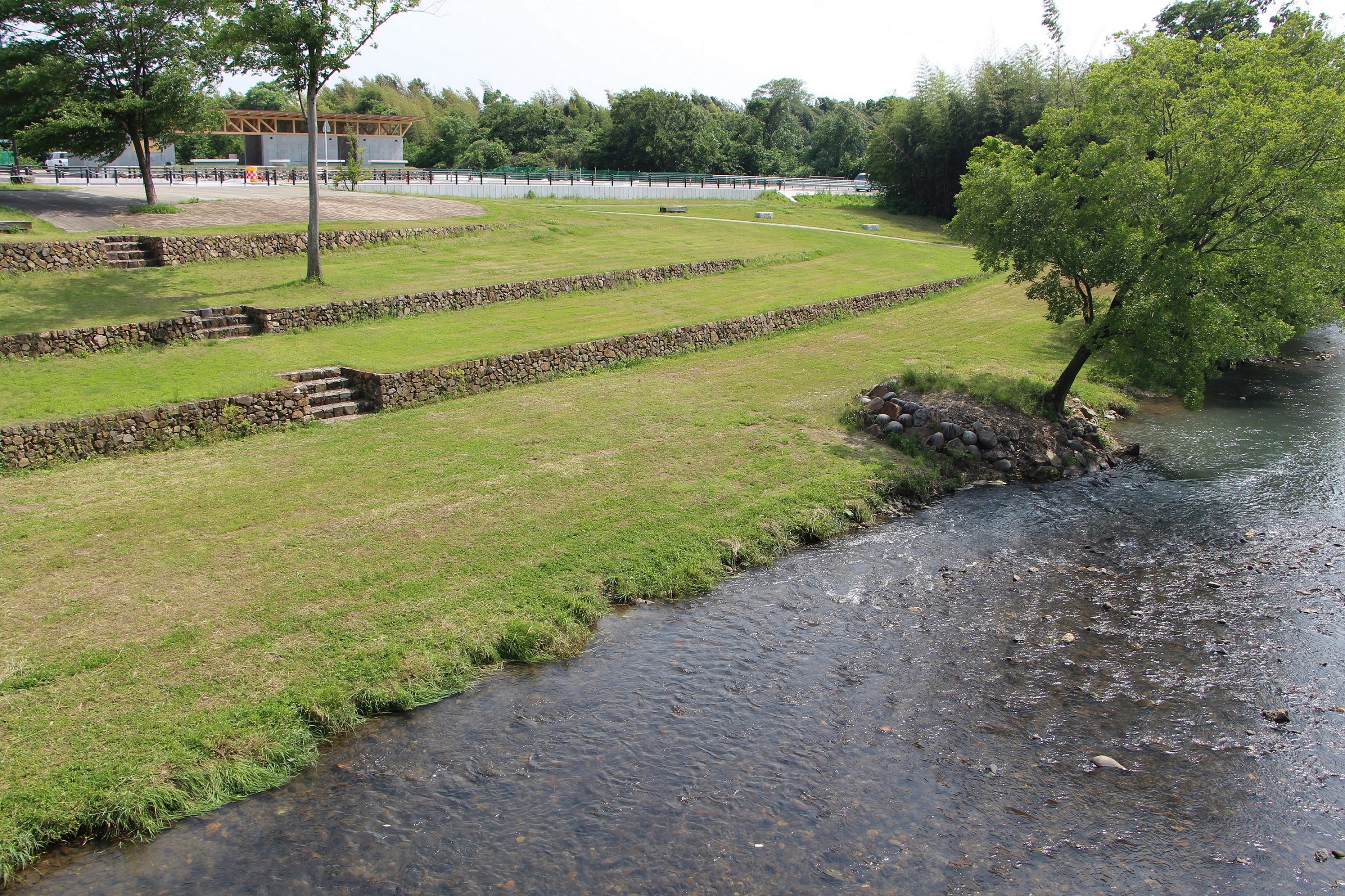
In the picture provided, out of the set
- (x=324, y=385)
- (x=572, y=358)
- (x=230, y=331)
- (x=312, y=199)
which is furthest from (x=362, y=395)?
(x=312, y=199)

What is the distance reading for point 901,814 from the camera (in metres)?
8.85

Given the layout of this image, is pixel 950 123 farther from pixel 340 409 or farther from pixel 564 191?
pixel 340 409

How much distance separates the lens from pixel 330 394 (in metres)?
18.9

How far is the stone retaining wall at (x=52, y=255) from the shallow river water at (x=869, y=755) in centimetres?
2072

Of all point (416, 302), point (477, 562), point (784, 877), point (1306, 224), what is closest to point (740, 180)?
point (416, 302)

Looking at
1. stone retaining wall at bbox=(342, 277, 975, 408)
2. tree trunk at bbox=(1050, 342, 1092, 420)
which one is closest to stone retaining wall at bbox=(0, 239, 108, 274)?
stone retaining wall at bbox=(342, 277, 975, 408)

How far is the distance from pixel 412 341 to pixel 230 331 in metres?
4.29

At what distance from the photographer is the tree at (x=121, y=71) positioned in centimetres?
2906

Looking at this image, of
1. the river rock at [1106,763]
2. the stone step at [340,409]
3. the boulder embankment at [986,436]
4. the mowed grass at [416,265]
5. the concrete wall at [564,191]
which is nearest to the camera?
the river rock at [1106,763]

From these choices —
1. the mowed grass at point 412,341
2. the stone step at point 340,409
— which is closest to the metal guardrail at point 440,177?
the mowed grass at point 412,341

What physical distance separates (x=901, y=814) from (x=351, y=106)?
115m

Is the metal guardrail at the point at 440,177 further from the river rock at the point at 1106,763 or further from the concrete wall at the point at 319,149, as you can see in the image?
the river rock at the point at 1106,763

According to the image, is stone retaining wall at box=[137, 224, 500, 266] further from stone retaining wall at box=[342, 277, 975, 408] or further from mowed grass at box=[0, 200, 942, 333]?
stone retaining wall at box=[342, 277, 975, 408]

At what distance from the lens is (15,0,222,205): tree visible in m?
29.1
